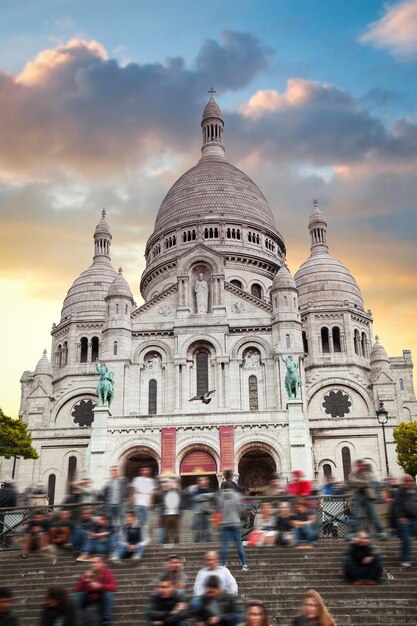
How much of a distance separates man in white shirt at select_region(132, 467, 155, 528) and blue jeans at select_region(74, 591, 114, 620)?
6062 millimetres

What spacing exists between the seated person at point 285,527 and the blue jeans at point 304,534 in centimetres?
13

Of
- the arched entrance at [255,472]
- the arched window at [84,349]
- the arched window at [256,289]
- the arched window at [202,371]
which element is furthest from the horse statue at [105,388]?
the arched window at [256,289]

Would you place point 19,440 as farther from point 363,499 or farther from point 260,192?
point 260,192

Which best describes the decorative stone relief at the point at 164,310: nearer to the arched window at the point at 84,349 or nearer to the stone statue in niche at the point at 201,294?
Result: the stone statue in niche at the point at 201,294

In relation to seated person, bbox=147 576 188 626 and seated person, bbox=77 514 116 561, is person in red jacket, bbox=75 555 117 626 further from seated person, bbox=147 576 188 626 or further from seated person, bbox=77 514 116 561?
seated person, bbox=77 514 116 561

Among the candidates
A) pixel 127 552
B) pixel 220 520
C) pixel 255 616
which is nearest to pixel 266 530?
pixel 220 520

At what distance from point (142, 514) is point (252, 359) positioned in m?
30.2

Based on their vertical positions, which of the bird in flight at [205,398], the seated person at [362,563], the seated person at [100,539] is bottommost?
the seated person at [362,563]

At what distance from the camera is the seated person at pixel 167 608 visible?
1202cm

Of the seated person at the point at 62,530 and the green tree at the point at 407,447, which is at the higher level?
the green tree at the point at 407,447

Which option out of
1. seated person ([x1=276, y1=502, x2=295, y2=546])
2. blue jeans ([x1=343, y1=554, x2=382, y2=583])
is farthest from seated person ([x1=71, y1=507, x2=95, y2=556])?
blue jeans ([x1=343, y1=554, x2=382, y2=583])

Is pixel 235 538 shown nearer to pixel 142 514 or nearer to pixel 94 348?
pixel 142 514

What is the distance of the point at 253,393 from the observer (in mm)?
48375

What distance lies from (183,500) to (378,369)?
3808cm
